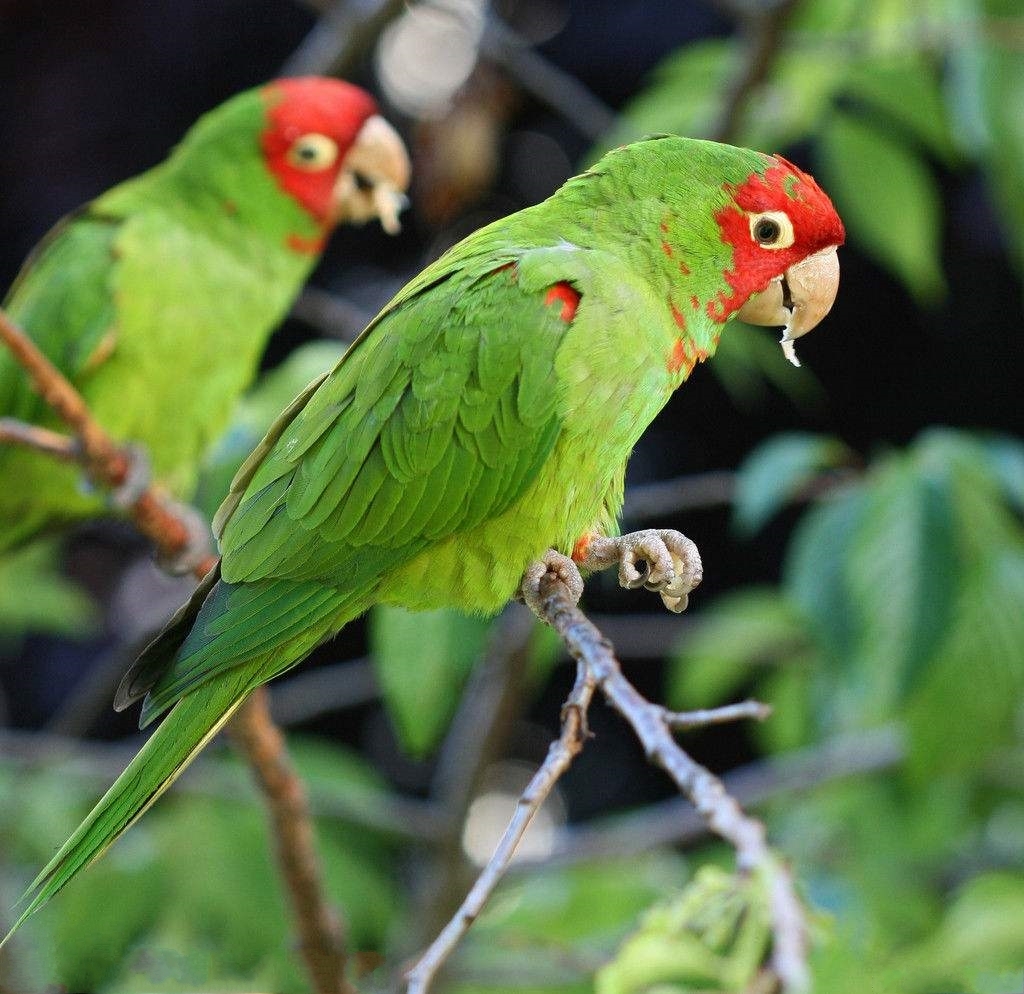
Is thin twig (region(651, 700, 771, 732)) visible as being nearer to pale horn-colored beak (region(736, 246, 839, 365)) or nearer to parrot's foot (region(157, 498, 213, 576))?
pale horn-colored beak (region(736, 246, 839, 365))

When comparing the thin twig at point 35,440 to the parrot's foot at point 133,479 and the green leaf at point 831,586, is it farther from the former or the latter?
the green leaf at point 831,586

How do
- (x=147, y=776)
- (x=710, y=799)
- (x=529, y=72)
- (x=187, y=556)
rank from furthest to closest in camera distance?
1. (x=529, y=72)
2. (x=187, y=556)
3. (x=147, y=776)
4. (x=710, y=799)

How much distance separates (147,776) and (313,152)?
834 millimetres

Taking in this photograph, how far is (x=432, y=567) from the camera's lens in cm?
92

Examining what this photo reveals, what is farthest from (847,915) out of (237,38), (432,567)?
(237,38)

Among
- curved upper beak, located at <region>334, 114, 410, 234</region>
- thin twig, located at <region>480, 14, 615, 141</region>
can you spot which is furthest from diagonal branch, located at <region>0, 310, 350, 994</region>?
thin twig, located at <region>480, 14, 615, 141</region>

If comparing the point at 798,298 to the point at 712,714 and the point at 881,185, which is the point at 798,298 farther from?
the point at 881,185

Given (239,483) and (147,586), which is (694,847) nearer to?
(147,586)

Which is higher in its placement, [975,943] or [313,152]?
[313,152]

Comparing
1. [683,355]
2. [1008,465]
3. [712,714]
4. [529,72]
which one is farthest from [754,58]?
[712,714]

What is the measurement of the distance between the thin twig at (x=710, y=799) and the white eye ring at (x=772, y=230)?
12.3 inches

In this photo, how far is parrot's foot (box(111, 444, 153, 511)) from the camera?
122 centimetres

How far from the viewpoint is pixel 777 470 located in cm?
122

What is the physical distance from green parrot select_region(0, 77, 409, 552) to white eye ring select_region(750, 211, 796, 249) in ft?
2.01
